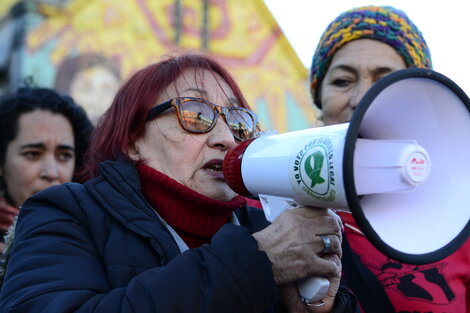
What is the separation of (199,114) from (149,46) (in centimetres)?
1044

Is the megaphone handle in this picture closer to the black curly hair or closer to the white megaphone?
the white megaphone

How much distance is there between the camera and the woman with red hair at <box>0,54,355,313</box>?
121cm

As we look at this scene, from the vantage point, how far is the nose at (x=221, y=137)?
177 cm

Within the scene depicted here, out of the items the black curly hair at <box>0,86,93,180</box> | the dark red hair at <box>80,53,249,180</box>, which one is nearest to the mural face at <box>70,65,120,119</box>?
the black curly hair at <box>0,86,93,180</box>

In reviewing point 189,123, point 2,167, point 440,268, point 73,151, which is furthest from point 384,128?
point 2,167

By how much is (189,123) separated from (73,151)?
63.4 inches

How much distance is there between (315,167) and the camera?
122 cm

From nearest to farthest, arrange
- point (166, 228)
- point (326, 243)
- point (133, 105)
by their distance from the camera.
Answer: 1. point (326, 243)
2. point (166, 228)
3. point (133, 105)

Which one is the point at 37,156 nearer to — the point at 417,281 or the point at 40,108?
the point at 40,108

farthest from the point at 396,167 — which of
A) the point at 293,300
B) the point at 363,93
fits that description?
the point at 363,93

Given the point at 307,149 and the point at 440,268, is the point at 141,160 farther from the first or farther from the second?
the point at 440,268

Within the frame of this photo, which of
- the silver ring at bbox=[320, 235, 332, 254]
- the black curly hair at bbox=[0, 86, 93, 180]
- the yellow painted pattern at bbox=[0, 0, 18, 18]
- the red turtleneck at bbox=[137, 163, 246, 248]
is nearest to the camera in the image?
the silver ring at bbox=[320, 235, 332, 254]

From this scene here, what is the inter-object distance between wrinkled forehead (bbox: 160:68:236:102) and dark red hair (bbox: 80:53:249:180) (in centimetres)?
2

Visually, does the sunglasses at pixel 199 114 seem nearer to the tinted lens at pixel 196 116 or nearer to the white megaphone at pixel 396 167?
the tinted lens at pixel 196 116
